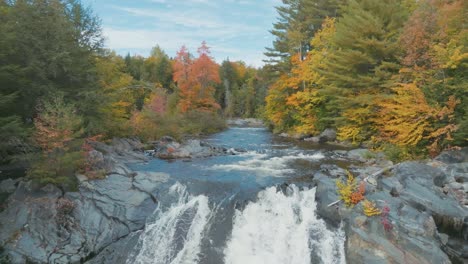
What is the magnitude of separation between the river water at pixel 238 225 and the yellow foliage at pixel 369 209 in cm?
103

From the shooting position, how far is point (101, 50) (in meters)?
16.8

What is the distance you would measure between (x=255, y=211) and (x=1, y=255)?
7.34 meters

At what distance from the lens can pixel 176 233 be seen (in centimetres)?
954

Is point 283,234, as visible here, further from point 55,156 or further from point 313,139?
point 313,139

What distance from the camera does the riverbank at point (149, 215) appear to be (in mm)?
7973

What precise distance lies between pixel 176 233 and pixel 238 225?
1955 mm

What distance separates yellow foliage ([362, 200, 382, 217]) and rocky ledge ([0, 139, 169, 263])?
667cm

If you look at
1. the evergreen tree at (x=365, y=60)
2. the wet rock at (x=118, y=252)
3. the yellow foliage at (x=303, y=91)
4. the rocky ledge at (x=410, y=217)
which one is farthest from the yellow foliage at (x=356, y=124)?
the wet rock at (x=118, y=252)

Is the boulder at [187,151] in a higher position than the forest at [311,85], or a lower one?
lower

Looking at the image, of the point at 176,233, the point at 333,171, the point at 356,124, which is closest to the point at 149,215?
the point at 176,233

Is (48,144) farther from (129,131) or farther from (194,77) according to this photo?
(194,77)

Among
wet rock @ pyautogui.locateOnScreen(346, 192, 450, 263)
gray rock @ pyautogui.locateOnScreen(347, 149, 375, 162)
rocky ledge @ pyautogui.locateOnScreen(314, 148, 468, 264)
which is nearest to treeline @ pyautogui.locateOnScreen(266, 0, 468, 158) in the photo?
gray rock @ pyautogui.locateOnScreen(347, 149, 375, 162)

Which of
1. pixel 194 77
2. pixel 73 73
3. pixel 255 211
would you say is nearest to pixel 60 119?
pixel 73 73

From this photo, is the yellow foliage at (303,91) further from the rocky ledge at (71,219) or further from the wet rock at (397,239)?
the rocky ledge at (71,219)
